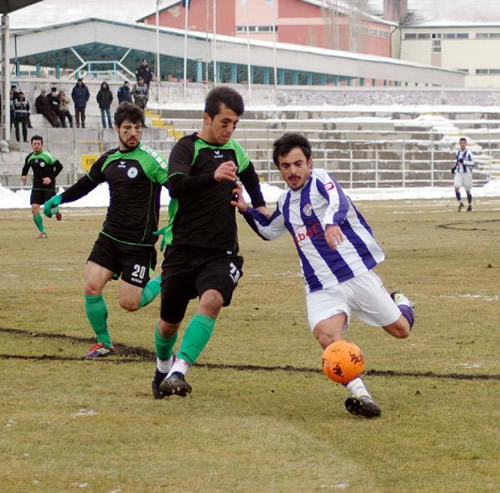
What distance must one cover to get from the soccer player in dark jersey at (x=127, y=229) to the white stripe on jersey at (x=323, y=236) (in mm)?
2225

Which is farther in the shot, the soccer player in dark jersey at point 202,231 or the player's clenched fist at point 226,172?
the soccer player in dark jersey at point 202,231

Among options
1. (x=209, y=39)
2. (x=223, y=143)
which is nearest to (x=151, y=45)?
(x=209, y=39)

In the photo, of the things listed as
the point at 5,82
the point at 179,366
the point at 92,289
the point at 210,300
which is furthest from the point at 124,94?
the point at 179,366

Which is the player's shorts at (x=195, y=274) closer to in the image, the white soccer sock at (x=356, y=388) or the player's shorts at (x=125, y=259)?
the white soccer sock at (x=356, y=388)

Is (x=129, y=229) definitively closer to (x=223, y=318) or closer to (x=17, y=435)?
(x=223, y=318)

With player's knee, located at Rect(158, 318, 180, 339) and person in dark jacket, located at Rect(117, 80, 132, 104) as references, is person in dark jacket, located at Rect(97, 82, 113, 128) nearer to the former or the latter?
person in dark jacket, located at Rect(117, 80, 132, 104)

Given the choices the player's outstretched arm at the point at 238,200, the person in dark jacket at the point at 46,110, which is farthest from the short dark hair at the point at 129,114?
the person in dark jacket at the point at 46,110

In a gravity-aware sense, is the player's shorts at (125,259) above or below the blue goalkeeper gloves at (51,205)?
below

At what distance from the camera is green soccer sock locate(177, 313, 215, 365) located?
766 centimetres

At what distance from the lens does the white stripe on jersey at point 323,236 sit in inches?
297

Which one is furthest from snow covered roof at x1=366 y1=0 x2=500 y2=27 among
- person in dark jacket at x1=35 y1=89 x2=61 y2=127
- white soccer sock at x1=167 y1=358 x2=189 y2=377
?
white soccer sock at x1=167 y1=358 x2=189 y2=377

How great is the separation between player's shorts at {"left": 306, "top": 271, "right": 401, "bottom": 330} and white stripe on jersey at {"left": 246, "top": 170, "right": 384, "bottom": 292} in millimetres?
41

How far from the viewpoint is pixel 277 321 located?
38.6ft

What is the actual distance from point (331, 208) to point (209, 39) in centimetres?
5657
